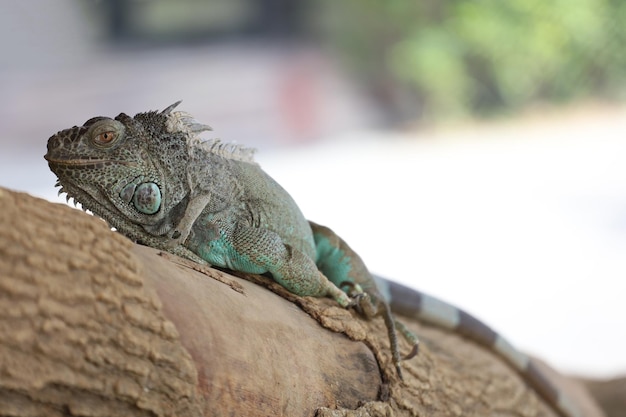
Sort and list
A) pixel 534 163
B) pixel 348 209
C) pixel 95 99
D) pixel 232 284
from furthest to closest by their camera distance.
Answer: pixel 534 163
pixel 95 99
pixel 348 209
pixel 232 284

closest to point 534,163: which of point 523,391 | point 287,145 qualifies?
point 287,145

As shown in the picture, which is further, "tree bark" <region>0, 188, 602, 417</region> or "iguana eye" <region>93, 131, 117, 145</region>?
"iguana eye" <region>93, 131, 117, 145</region>

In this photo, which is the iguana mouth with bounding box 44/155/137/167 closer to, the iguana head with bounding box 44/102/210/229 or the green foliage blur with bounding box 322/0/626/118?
the iguana head with bounding box 44/102/210/229

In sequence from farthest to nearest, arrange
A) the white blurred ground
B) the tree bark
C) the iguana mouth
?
the white blurred ground
the iguana mouth
the tree bark

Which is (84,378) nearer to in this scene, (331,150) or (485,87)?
(331,150)

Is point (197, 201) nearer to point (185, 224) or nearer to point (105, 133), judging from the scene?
point (185, 224)

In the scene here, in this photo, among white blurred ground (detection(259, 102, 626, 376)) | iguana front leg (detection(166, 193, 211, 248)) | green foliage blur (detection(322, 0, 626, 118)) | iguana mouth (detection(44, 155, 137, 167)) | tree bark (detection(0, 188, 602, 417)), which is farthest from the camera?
green foliage blur (detection(322, 0, 626, 118))

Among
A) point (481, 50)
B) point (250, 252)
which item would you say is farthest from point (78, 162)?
point (481, 50)

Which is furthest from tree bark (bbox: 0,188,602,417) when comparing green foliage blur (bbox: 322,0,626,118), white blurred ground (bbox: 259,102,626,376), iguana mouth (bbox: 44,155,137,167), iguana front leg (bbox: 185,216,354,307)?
green foliage blur (bbox: 322,0,626,118)
